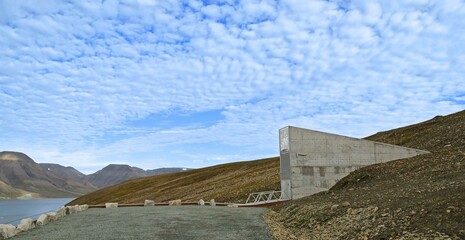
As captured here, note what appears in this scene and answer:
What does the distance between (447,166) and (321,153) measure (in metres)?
16.6

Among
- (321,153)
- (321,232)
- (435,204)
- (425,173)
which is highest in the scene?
(321,153)

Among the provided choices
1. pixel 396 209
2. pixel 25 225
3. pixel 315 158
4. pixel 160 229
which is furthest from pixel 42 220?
pixel 315 158

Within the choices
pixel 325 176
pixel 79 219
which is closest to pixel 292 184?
pixel 325 176

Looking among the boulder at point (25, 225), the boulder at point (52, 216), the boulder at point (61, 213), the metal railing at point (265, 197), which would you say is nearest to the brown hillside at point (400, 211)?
the metal railing at point (265, 197)

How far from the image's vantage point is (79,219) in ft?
96.0

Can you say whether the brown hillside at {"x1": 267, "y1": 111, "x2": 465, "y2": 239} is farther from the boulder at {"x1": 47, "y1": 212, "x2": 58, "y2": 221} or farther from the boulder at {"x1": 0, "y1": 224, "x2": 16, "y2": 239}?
the boulder at {"x1": 47, "y1": 212, "x2": 58, "y2": 221}

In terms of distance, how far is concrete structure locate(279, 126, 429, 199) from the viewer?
41875mm

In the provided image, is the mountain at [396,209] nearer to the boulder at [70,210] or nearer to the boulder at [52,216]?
the boulder at [52,216]

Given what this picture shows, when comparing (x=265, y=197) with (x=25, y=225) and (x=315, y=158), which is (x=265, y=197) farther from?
(x=25, y=225)

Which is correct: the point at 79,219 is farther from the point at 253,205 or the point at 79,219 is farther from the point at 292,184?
the point at 292,184

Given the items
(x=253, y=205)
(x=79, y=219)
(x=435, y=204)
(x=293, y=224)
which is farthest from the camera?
(x=253, y=205)

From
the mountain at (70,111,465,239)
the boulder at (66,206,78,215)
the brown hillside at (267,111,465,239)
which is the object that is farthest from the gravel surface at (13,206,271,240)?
the boulder at (66,206,78,215)

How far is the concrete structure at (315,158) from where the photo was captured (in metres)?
41.9

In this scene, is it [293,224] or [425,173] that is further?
[425,173]
